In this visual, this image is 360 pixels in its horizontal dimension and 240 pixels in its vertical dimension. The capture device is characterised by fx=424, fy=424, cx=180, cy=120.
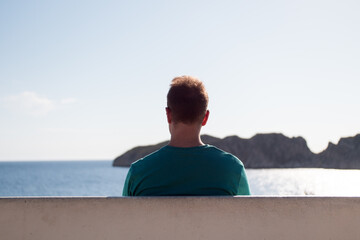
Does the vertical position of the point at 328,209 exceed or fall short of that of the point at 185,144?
it falls short

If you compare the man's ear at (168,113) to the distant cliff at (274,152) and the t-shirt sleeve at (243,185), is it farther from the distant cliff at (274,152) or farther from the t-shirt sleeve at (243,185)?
the distant cliff at (274,152)

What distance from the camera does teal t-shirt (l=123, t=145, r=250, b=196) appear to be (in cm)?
217

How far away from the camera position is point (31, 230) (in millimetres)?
2080

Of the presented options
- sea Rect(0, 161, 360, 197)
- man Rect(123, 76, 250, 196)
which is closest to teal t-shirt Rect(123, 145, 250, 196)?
man Rect(123, 76, 250, 196)

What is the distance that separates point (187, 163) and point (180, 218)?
0.93 feet

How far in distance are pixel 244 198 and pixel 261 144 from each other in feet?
428

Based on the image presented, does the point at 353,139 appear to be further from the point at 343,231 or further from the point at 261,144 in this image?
the point at 343,231

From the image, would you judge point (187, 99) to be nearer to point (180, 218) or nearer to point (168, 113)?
point (168, 113)

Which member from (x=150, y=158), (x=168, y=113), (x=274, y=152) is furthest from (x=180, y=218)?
(x=274, y=152)

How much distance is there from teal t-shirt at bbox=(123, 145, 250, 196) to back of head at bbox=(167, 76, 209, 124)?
0.55 feet

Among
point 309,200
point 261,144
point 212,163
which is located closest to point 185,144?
point 212,163

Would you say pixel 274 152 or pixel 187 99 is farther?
pixel 274 152

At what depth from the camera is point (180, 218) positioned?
2.05 metres

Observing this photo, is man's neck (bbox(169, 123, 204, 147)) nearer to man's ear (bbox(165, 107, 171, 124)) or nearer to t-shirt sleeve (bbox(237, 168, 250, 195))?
man's ear (bbox(165, 107, 171, 124))
